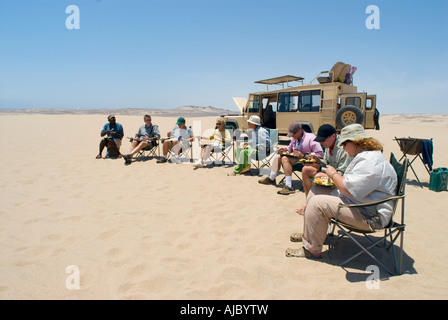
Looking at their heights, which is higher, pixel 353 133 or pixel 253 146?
pixel 353 133

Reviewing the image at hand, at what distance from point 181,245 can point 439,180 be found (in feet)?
15.4

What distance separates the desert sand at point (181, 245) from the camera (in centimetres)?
210

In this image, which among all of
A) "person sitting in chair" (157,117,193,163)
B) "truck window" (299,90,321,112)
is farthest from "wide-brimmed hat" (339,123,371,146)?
"truck window" (299,90,321,112)

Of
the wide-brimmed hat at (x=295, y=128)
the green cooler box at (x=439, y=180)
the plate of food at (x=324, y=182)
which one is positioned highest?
the wide-brimmed hat at (x=295, y=128)

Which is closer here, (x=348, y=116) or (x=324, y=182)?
(x=324, y=182)

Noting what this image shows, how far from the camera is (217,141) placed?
6523mm

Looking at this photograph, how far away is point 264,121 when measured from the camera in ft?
35.0

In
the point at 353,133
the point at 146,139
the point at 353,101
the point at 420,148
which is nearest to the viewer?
the point at 353,133

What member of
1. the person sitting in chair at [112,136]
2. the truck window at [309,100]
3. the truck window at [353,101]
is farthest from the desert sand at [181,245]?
the truck window at [309,100]

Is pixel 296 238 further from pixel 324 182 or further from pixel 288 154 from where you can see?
pixel 288 154

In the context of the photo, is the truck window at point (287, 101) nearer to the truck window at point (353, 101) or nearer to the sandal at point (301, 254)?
the truck window at point (353, 101)

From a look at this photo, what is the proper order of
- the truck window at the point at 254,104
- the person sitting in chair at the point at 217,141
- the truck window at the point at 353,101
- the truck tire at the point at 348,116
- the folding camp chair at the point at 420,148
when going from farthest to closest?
the truck window at the point at 254,104
the truck window at the point at 353,101
the truck tire at the point at 348,116
the person sitting in chair at the point at 217,141
the folding camp chair at the point at 420,148

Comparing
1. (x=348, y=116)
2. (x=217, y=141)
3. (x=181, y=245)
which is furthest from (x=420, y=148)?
(x=181, y=245)
